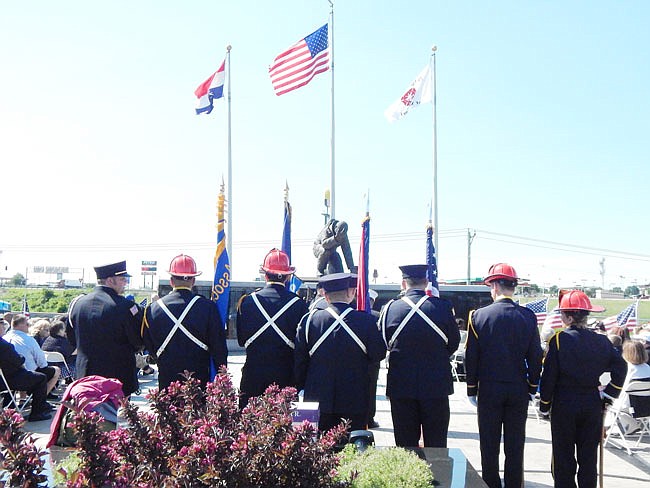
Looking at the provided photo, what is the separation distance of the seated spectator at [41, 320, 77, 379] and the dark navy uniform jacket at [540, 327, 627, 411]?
8458mm

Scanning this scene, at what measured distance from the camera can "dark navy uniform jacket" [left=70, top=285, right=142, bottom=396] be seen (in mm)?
5852

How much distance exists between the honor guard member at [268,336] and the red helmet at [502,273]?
1.76 m

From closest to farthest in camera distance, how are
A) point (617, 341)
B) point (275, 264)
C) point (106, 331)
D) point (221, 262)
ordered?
point (275, 264) → point (106, 331) → point (221, 262) → point (617, 341)

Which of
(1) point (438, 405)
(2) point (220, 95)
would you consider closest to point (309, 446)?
(1) point (438, 405)

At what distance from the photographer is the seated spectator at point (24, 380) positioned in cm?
786

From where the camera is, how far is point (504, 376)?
5008 millimetres

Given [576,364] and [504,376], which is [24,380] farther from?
[576,364]

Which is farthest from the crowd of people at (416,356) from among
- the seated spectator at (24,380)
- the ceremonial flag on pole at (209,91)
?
the ceremonial flag on pole at (209,91)

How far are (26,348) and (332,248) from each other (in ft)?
16.4

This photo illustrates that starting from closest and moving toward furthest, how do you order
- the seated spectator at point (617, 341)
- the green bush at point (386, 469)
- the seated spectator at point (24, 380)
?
the green bush at point (386, 469) < the seated spectator at point (24, 380) < the seated spectator at point (617, 341)

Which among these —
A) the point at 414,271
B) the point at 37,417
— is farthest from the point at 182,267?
the point at 37,417

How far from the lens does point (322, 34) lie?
1725 cm

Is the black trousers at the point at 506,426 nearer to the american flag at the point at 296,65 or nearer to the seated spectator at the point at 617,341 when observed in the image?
the seated spectator at the point at 617,341

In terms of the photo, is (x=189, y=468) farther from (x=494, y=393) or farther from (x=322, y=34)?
(x=322, y=34)
